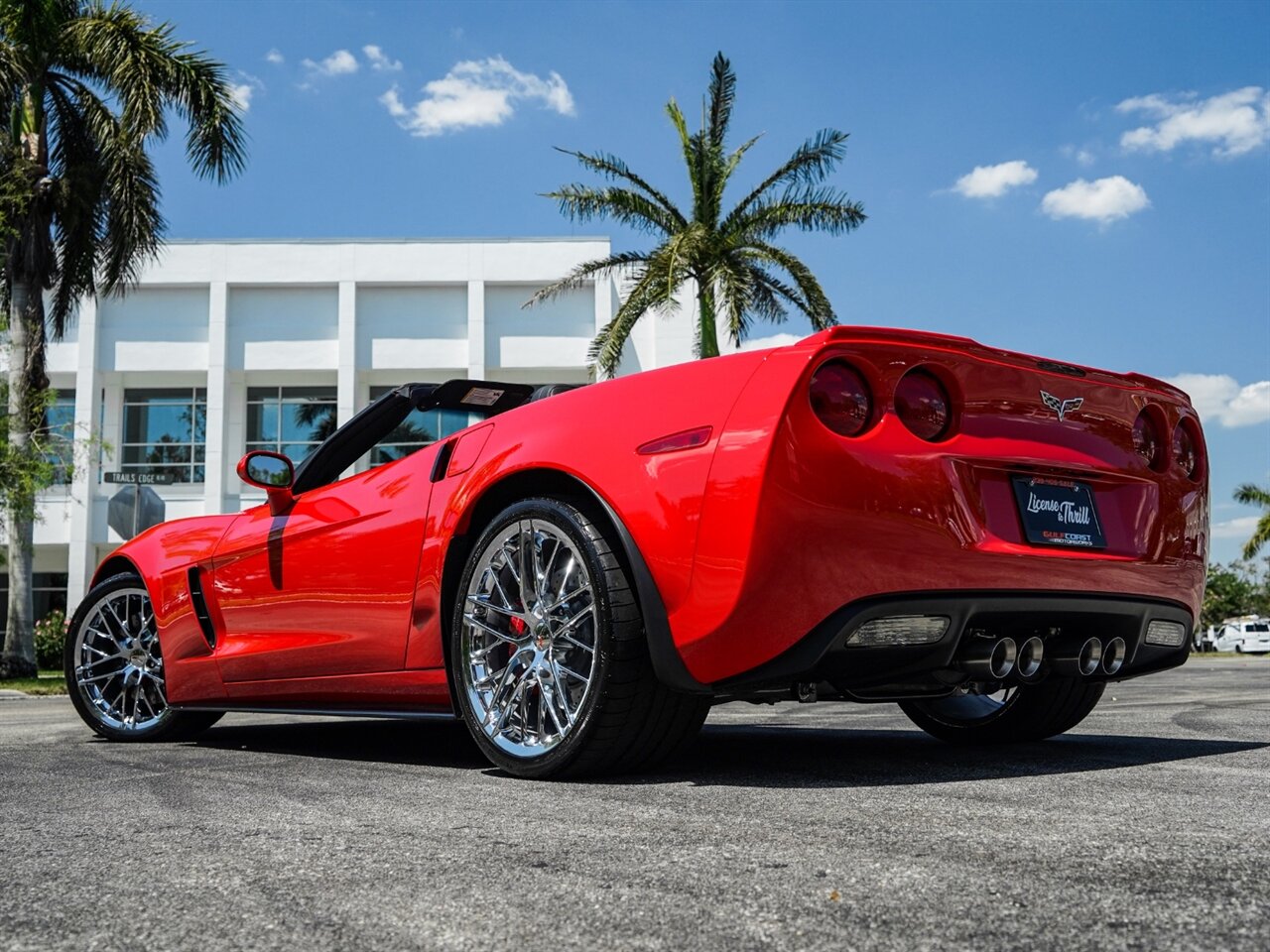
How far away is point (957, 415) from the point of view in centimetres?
333

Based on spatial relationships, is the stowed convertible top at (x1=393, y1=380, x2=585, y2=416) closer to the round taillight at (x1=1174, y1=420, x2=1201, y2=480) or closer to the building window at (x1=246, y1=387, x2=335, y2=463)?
the round taillight at (x1=1174, y1=420, x2=1201, y2=480)

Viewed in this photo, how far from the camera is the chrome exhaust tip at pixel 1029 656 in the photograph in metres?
3.42

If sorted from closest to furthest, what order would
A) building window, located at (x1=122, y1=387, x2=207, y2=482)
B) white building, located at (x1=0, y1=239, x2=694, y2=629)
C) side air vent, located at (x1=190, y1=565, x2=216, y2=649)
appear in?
side air vent, located at (x1=190, y1=565, x2=216, y2=649) < white building, located at (x1=0, y1=239, x2=694, y2=629) < building window, located at (x1=122, y1=387, x2=207, y2=482)

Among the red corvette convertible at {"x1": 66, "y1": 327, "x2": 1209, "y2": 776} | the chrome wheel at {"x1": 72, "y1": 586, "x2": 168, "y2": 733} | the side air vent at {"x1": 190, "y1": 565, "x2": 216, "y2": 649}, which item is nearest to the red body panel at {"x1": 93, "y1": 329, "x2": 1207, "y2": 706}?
the red corvette convertible at {"x1": 66, "y1": 327, "x2": 1209, "y2": 776}

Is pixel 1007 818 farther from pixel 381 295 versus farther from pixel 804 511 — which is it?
pixel 381 295

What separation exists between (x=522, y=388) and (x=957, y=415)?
6.81 feet

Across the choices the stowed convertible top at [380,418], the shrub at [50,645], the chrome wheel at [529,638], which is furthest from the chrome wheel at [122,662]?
the shrub at [50,645]

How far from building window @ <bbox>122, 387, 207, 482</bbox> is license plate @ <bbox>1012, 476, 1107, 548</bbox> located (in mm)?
36592

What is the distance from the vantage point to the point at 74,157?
68.5ft

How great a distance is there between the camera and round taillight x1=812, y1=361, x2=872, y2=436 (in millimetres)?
3176

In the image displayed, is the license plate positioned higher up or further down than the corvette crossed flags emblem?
further down

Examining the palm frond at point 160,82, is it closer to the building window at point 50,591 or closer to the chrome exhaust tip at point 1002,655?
the chrome exhaust tip at point 1002,655

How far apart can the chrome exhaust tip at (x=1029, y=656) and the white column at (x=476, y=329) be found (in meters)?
32.9

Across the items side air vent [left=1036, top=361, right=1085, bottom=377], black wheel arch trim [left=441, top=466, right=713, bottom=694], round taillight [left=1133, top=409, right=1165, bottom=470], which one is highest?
side air vent [left=1036, top=361, right=1085, bottom=377]
